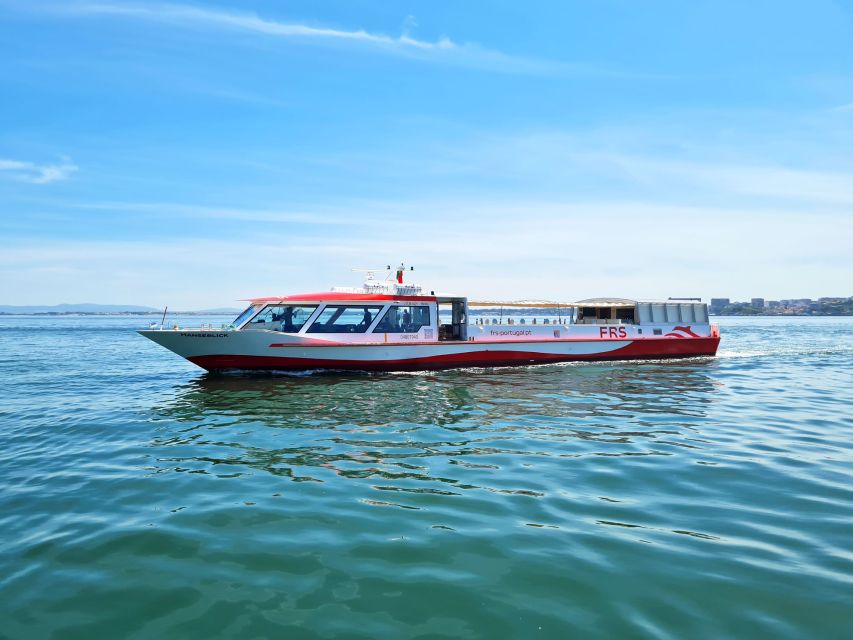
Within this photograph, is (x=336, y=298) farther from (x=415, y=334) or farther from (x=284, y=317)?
(x=415, y=334)

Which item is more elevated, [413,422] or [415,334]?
[415,334]

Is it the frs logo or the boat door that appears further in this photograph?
the frs logo

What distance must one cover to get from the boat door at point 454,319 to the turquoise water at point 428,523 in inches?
350

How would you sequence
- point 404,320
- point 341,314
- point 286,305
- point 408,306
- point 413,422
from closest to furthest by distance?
point 413,422
point 286,305
point 341,314
point 404,320
point 408,306

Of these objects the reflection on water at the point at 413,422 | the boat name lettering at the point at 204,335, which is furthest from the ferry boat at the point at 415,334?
the reflection on water at the point at 413,422

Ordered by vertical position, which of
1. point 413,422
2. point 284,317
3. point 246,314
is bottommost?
point 413,422

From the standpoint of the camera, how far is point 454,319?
22234 millimetres

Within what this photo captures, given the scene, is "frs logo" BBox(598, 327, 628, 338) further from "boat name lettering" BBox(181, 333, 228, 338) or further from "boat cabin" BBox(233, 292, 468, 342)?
"boat name lettering" BBox(181, 333, 228, 338)

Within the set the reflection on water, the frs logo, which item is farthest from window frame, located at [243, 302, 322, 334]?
the frs logo

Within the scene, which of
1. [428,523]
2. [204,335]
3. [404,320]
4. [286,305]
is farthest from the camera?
[404,320]

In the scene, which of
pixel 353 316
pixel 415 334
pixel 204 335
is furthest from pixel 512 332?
pixel 204 335

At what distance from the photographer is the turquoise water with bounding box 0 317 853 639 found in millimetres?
4223

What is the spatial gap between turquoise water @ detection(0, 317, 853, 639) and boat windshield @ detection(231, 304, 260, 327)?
6044 mm

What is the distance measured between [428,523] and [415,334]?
A: 48.5ft
